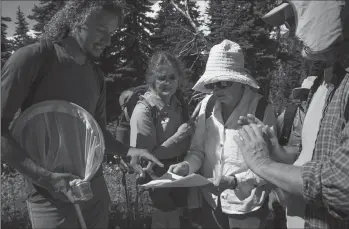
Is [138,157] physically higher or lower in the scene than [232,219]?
higher

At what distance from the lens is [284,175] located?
1577 mm

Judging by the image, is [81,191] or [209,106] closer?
[81,191]

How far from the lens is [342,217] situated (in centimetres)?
148

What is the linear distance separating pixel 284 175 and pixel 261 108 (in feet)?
5.99

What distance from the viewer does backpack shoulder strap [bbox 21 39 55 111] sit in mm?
2375

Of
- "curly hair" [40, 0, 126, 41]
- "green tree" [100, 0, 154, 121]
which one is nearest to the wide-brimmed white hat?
"curly hair" [40, 0, 126, 41]

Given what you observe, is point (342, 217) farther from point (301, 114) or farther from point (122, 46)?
point (122, 46)

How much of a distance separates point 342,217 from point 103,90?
1975 millimetres

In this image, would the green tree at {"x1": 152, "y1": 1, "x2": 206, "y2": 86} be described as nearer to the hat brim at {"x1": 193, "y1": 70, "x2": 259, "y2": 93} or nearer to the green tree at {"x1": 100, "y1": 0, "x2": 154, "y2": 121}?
the green tree at {"x1": 100, "y1": 0, "x2": 154, "y2": 121}

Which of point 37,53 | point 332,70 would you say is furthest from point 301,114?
point 37,53

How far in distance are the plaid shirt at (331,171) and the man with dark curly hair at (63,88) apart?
144 centimetres

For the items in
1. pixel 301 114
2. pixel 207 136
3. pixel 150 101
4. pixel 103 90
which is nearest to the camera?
pixel 301 114

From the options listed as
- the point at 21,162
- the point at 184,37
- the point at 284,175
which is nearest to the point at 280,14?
the point at 284,175

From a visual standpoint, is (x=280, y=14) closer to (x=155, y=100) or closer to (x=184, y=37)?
(x=155, y=100)
